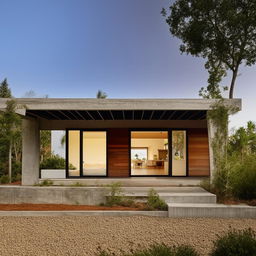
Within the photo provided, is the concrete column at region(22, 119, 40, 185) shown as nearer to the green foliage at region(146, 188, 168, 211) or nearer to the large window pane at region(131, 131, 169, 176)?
the large window pane at region(131, 131, 169, 176)

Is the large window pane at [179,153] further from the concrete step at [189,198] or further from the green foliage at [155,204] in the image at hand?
the green foliage at [155,204]

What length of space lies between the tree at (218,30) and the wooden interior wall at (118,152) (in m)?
6.77

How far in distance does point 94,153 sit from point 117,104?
4.08m

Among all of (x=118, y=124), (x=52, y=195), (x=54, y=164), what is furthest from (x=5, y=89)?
(x=52, y=195)

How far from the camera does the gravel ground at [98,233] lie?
484cm

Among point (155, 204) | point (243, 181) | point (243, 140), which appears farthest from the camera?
point (243, 140)

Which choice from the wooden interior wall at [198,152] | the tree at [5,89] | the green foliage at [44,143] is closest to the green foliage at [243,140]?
the wooden interior wall at [198,152]

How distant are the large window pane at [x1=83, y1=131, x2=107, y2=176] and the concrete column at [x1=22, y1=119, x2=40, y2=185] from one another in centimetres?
219

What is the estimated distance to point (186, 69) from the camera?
2272 cm

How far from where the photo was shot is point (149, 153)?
1653cm

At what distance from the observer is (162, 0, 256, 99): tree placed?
14875 mm

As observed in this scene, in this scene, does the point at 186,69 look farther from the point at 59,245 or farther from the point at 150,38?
the point at 59,245

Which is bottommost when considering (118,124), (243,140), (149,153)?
(149,153)

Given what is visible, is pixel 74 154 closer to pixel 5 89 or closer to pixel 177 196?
pixel 177 196
